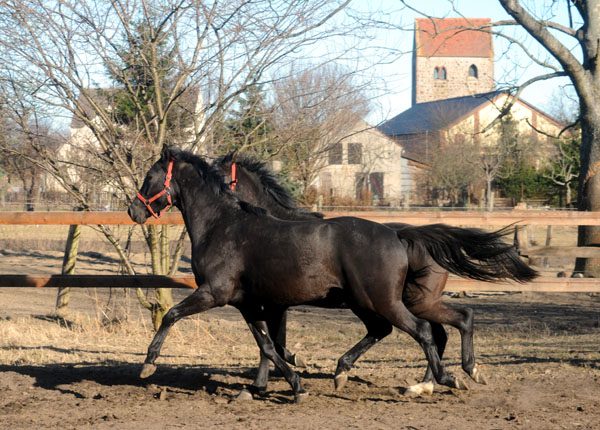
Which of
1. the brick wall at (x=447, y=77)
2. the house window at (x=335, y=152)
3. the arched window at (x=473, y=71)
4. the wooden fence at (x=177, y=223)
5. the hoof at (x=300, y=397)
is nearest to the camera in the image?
the hoof at (x=300, y=397)

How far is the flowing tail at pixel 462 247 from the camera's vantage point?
5.04 meters

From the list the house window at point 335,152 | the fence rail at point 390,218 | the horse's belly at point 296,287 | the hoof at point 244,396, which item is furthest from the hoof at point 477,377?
the house window at point 335,152

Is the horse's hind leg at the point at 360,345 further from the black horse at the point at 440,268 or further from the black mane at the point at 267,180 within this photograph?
the black mane at the point at 267,180

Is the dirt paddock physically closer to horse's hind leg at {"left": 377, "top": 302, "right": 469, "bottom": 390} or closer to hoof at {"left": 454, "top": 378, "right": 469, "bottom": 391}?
hoof at {"left": 454, "top": 378, "right": 469, "bottom": 391}

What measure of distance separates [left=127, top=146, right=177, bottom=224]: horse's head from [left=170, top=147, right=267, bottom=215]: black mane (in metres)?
0.08

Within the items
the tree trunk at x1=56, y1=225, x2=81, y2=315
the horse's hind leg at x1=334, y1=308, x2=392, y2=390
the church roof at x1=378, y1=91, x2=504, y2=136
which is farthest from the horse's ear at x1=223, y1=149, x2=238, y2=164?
the church roof at x1=378, y1=91, x2=504, y2=136

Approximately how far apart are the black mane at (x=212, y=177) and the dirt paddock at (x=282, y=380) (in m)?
1.45

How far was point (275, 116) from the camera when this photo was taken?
8.56 meters

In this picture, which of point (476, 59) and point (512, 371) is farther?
point (476, 59)

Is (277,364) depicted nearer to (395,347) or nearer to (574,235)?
(395,347)

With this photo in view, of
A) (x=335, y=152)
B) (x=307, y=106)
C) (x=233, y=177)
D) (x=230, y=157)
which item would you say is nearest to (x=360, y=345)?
(x=233, y=177)

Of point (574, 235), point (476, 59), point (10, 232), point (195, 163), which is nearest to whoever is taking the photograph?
point (195, 163)

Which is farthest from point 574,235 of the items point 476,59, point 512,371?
point 476,59

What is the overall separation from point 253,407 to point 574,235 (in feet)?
76.7
